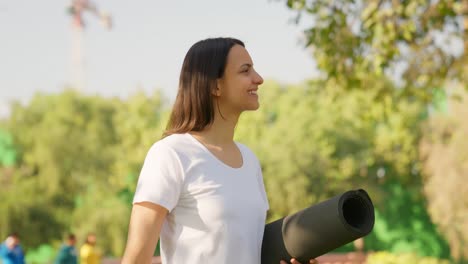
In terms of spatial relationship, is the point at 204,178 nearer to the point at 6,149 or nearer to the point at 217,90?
the point at 217,90

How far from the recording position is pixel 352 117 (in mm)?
49625

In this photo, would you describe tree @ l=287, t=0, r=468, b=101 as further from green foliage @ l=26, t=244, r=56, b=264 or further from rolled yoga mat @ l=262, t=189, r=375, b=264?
green foliage @ l=26, t=244, r=56, b=264

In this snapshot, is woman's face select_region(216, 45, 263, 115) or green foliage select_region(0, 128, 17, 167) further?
green foliage select_region(0, 128, 17, 167)

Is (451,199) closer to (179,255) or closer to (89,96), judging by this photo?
(89,96)

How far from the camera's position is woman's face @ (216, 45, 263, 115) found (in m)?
2.93

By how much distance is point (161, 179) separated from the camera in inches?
108

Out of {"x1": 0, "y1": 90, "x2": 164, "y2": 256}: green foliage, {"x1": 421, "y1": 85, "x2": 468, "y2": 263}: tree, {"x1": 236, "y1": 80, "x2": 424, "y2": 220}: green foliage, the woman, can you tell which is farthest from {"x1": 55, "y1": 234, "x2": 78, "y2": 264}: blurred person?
{"x1": 236, "y1": 80, "x2": 424, "y2": 220}: green foliage

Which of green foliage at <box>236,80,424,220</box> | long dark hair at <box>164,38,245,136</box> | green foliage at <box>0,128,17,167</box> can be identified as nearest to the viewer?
long dark hair at <box>164,38,245,136</box>

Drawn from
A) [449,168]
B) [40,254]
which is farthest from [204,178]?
[40,254]

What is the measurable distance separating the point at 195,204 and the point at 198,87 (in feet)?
1.20

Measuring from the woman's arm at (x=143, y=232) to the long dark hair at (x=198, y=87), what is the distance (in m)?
0.30

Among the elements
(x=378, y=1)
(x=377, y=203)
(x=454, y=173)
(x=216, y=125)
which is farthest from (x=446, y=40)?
(x=377, y=203)

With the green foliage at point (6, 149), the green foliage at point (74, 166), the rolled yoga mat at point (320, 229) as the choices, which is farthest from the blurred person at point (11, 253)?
the green foliage at point (6, 149)

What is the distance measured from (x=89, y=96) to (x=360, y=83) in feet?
129
